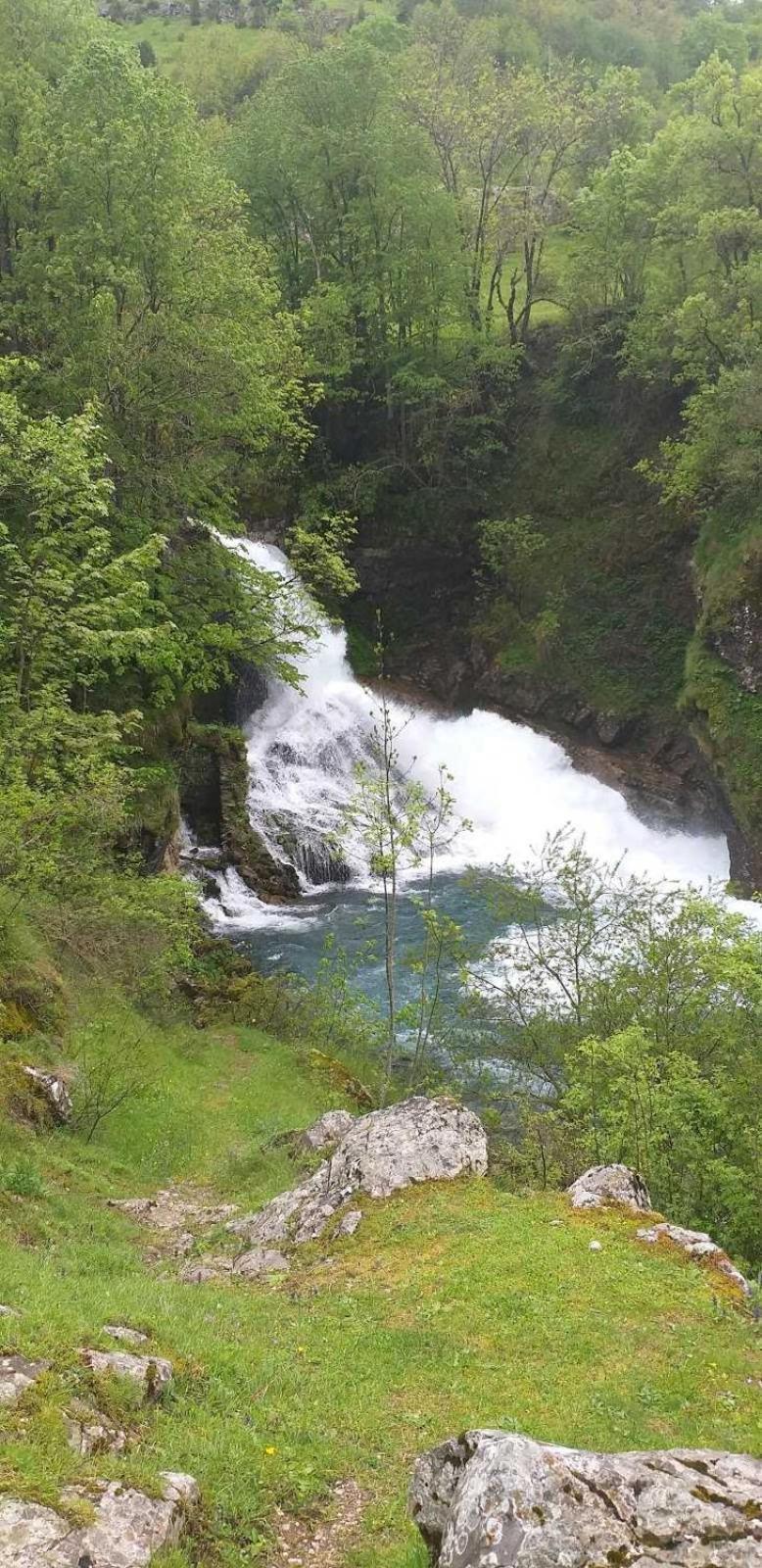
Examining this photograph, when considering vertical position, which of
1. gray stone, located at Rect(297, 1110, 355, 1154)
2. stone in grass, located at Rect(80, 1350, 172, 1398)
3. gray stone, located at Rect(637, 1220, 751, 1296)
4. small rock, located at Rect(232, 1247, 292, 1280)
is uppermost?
stone in grass, located at Rect(80, 1350, 172, 1398)

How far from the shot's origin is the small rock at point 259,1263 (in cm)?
833

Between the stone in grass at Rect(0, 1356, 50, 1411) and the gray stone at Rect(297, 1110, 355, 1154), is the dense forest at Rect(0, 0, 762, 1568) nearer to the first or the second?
the stone in grass at Rect(0, 1356, 50, 1411)

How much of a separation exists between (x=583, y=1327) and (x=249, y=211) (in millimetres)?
39870

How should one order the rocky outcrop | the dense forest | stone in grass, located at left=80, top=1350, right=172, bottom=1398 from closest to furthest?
stone in grass, located at left=80, top=1350, right=172, bottom=1398 < the dense forest < the rocky outcrop

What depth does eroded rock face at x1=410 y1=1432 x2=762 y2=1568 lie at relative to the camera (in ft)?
11.1

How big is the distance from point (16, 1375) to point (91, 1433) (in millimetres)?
456

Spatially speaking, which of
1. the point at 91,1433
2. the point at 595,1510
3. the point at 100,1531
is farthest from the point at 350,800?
the point at 595,1510

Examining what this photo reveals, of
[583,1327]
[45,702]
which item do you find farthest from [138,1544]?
[45,702]

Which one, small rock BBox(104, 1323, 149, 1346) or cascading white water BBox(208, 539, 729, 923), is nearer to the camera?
small rock BBox(104, 1323, 149, 1346)

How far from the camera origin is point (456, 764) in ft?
101

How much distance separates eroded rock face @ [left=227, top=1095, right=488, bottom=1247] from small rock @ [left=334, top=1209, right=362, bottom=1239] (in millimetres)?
166

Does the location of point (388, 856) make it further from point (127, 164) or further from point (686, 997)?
point (127, 164)

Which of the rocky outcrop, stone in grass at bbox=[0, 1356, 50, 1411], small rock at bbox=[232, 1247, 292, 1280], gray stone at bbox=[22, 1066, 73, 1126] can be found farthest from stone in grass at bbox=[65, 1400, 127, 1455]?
the rocky outcrop

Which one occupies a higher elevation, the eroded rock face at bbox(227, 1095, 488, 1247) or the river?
the eroded rock face at bbox(227, 1095, 488, 1247)
